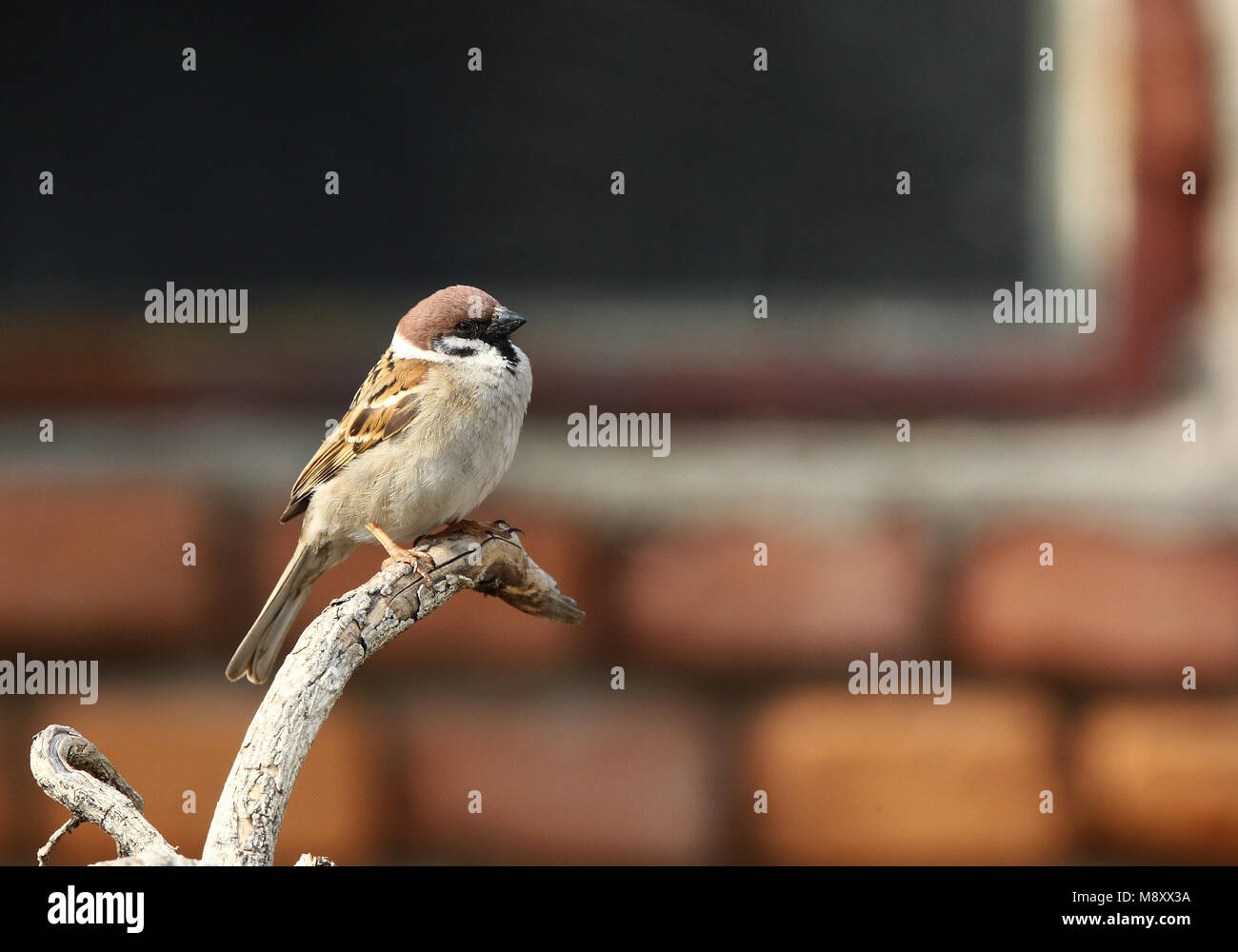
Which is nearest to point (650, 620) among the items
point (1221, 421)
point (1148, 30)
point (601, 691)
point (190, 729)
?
point (601, 691)

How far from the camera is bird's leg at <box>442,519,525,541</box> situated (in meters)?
0.64

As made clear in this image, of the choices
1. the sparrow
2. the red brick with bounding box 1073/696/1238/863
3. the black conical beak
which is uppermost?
the black conical beak

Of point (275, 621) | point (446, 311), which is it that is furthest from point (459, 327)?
point (275, 621)

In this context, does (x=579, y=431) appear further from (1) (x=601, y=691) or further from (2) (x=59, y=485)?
(2) (x=59, y=485)

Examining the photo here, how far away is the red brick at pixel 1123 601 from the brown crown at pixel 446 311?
42cm

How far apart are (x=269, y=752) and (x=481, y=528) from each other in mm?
279

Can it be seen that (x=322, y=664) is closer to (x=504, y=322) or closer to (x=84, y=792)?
(x=84, y=792)

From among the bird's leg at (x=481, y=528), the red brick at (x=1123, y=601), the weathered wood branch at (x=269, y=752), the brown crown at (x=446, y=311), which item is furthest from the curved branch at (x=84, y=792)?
the red brick at (x=1123, y=601)

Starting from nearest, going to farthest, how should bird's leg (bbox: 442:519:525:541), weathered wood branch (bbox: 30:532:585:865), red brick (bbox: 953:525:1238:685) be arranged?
weathered wood branch (bbox: 30:532:585:865) → bird's leg (bbox: 442:519:525:541) → red brick (bbox: 953:525:1238:685)

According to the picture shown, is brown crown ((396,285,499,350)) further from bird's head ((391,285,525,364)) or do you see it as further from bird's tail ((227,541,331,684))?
bird's tail ((227,541,331,684))

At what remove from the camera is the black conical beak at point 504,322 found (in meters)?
0.68

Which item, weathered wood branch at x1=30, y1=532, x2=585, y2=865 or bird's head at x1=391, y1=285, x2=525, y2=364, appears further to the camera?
bird's head at x1=391, y1=285, x2=525, y2=364

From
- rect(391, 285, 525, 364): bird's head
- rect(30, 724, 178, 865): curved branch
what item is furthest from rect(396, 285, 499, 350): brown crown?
rect(30, 724, 178, 865): curved branch

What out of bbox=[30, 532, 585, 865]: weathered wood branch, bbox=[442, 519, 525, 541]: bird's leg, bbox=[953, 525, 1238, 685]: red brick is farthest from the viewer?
bbox=[953, 525, 1238, 685]: red brick
